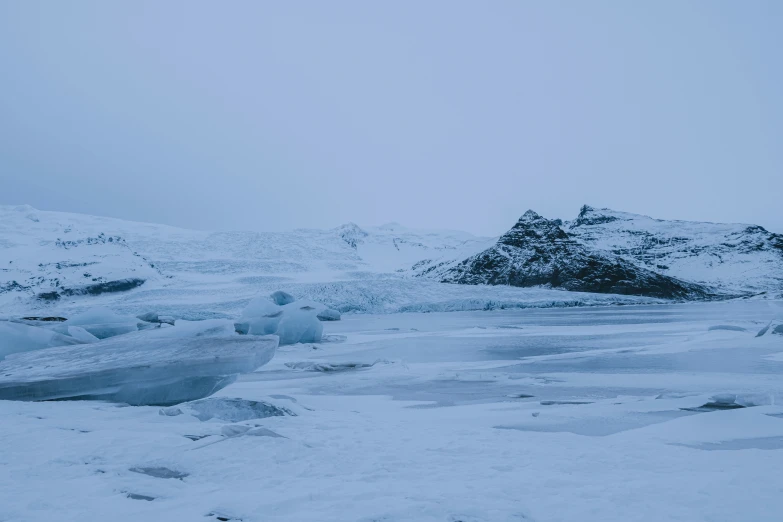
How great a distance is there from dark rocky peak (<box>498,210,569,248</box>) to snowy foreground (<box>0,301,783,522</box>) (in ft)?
168

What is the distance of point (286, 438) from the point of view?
8.89 feet

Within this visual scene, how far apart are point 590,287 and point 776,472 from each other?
1896 inches

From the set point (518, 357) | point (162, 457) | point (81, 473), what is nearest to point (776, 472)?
point (162, 457)

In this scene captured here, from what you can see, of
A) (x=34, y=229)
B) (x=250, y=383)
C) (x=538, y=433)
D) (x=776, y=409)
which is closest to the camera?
(x=538, y=433)

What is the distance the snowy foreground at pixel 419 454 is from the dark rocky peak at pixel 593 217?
7361 centimetres

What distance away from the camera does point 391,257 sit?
6362 cm

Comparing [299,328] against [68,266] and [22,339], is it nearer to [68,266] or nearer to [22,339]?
[22,339]

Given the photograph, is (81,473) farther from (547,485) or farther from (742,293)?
(742,293)

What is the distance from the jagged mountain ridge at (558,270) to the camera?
4738 cm

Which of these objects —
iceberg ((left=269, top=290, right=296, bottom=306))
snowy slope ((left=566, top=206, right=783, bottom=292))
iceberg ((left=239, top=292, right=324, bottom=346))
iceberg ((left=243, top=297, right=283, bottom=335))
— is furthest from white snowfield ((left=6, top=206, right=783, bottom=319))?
iceberg ((left=239, top=292, right=324, bottom=346))

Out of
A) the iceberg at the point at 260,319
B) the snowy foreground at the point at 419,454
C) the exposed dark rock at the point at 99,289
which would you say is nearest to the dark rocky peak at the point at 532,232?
the exposed dark rock at the point at 99,289

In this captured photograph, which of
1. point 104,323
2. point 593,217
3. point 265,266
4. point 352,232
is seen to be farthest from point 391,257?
point 104,323

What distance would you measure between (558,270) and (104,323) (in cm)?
4574

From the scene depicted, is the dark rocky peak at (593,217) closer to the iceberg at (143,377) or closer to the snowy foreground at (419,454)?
the snowy foreground at (419,454)
